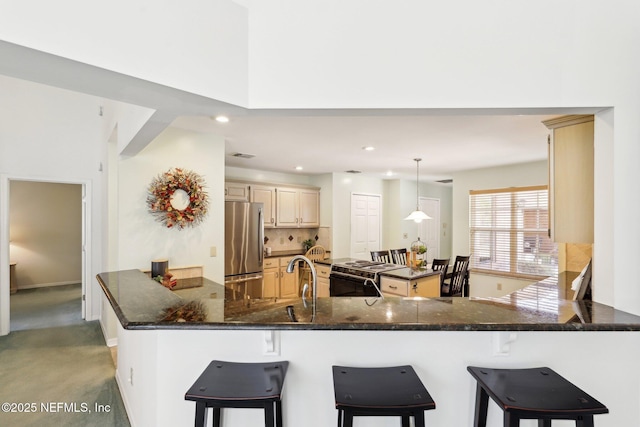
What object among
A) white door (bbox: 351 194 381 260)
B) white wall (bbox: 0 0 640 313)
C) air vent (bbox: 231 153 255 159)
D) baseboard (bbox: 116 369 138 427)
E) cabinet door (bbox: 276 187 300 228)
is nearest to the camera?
white wall (bbox: 0 0 640 313)

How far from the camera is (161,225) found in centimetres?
330

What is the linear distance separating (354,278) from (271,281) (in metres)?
1.90

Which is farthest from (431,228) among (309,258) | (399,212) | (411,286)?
(411,286)

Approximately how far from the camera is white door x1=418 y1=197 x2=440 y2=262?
8.02 metres

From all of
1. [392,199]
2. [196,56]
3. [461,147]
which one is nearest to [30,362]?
[196,56]

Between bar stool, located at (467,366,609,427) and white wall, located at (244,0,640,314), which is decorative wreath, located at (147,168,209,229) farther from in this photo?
bar stool, located at (467,366,609,427)

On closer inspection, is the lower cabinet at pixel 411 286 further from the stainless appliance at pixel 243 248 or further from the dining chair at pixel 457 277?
the stainless appliance at pixel 243 248

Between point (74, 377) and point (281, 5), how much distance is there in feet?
11.6

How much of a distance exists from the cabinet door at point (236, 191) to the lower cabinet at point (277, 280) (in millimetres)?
1172

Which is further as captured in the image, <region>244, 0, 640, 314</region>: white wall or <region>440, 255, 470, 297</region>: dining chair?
<region>440, 255, 470, 297</region>: dining chair

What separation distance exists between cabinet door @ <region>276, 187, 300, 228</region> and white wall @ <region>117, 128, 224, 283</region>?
2.01 meters

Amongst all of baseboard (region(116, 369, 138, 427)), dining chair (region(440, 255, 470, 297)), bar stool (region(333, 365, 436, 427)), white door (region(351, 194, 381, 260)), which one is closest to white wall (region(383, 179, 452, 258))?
white door (region(351, 194, 381, 260))

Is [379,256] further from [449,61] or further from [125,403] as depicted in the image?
[449,61]

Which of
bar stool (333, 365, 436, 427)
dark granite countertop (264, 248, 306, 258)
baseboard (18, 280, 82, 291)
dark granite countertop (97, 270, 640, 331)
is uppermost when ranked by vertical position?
dark granite countertop (97, 270, 640, 331)
